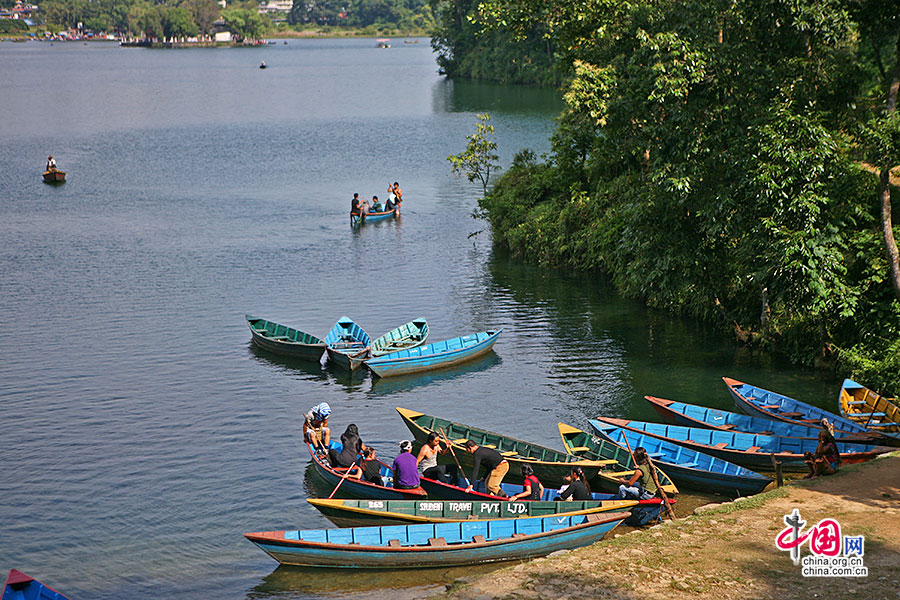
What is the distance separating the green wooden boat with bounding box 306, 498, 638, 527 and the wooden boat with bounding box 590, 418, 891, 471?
4457mm

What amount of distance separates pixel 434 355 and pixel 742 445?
40.2ft

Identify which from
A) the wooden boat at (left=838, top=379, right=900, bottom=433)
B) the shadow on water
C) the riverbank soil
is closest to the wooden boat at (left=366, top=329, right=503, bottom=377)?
the shadow on water

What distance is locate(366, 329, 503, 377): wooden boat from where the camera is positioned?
32.8 m

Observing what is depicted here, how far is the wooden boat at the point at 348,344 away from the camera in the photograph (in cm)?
3300

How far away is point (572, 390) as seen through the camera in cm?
3119

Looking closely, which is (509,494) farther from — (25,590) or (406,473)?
(25,590)

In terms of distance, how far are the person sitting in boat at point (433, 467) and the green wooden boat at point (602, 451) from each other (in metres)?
3.30

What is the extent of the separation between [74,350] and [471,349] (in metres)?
15.1

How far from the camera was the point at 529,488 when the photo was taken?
21.9 m

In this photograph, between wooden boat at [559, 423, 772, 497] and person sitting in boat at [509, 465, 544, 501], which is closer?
person sitting in boat at [509, 465, 544, 501]

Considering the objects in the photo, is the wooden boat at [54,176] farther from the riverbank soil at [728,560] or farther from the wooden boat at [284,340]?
the riverbank soil at [728,560]

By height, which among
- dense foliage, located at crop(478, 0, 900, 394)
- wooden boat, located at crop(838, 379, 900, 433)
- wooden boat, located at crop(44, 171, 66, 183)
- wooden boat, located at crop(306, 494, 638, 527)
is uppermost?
dense foliage, located at crop(478, 0, 900, 394)

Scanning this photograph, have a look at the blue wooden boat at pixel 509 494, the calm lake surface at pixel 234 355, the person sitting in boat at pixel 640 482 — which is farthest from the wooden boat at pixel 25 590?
the person sitting in boat at pixel 640 482

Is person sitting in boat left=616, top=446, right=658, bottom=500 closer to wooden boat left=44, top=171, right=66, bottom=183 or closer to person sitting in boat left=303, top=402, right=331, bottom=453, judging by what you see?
person sitting in boat left=303, top=402, right=331, bottom=453
